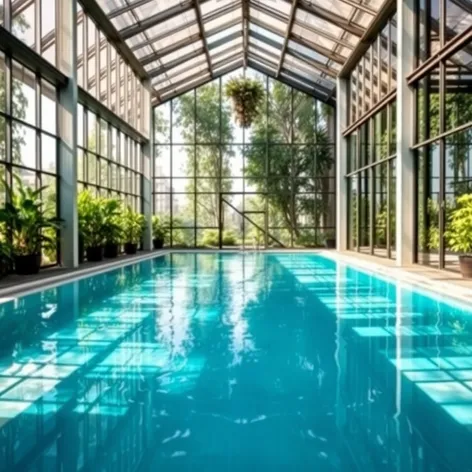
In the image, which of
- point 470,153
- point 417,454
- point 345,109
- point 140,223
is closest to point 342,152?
point 345,109

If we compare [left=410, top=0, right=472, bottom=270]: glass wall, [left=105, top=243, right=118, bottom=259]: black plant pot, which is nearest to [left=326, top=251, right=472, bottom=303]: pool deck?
[left=410, top=0, right=472, bottom=270]: glass wall

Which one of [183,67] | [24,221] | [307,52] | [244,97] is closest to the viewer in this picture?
[24,221]

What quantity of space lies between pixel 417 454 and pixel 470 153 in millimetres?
7249

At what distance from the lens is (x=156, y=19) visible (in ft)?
45.4

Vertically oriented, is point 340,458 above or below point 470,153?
below

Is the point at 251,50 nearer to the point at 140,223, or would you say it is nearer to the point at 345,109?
the point at 345,109

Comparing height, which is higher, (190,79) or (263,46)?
(263,46)

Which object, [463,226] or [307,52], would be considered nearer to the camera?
[463,226]

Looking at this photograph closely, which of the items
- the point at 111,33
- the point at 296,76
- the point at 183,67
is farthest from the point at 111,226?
the point at 296,76

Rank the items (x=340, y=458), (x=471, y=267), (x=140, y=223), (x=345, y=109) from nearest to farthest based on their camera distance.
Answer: (x=340, y=458), (x=471, y=267), (x=140, y=223), (x=345, y=109)

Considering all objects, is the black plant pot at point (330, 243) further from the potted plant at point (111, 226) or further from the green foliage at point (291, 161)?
the potted plant at point (111, 226)

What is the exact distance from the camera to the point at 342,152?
60.3 feet

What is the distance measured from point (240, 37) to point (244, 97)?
2.18 m

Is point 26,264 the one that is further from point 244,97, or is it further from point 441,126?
point 244,97
